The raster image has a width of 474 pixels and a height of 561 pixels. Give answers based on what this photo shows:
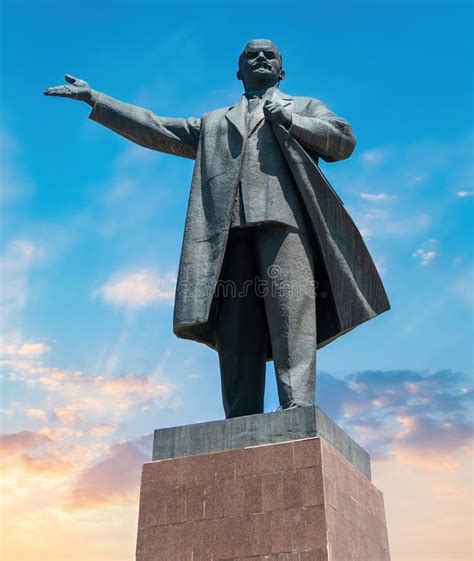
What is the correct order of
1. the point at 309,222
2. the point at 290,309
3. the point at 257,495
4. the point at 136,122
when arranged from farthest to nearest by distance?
the point at 136,122 → the point at 309,222 → the point at 290,309 → the point at 257,495

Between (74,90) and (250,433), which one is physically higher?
(74,90)

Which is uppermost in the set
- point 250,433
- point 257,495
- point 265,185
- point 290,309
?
point 265,185

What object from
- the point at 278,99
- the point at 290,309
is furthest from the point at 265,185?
the point at 290,309

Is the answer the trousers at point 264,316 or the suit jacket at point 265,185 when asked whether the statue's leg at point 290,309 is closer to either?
the trousers at point 264,316

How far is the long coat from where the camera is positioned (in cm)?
837

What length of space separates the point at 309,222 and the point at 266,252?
64 cm

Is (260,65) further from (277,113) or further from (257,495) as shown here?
(257,495)

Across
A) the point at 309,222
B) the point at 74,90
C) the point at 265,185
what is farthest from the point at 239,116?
→ the point at 74,90

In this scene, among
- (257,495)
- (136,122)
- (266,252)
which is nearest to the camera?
(257,495)

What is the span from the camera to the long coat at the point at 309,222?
27.5ft

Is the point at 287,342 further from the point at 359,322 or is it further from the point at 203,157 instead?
the point at 203,157

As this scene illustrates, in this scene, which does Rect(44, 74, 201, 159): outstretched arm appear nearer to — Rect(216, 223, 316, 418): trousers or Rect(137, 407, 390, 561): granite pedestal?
Rect(216, 223, 316, 418): trousers

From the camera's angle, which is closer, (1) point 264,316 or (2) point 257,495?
(2) point 257,495

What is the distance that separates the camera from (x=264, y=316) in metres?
8.63
